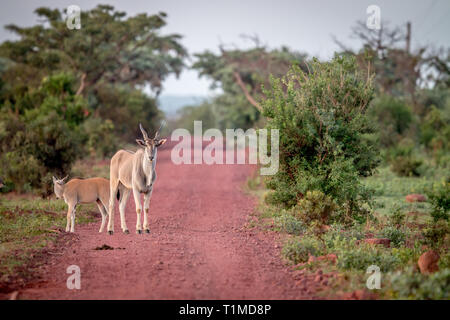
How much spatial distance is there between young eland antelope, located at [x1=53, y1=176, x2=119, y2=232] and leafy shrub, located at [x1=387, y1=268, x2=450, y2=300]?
6.20 metres

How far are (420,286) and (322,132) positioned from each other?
18.3 ft

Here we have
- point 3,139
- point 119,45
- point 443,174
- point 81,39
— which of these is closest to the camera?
point 3,139

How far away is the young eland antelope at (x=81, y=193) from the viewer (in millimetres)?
10773

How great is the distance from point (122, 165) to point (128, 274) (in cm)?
365

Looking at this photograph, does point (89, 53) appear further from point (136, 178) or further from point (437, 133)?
point (136, 178)

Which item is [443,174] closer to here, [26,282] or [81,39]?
[26,282]

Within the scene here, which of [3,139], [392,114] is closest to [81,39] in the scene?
[3,139]

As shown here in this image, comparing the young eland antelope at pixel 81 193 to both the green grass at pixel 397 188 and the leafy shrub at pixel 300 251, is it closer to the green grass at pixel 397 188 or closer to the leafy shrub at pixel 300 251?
the leafy shrub at pixel 300 251

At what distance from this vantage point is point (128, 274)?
24.6 feet

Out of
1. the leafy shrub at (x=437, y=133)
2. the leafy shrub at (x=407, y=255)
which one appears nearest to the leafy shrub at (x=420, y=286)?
the leafy shrub at (x=407, y=255)

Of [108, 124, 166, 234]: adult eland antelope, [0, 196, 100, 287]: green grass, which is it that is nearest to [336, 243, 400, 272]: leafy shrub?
[108, 124, 166, 234]: adult eland antelope

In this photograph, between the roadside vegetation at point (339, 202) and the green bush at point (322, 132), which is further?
the green bush at point (322, 132)

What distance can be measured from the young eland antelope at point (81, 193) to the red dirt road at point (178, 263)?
0.43 m

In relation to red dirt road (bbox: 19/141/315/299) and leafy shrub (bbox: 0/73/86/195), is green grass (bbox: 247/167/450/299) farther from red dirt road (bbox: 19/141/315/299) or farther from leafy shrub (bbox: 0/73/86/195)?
leafy shrub (bbox: 0/73/86/195)
